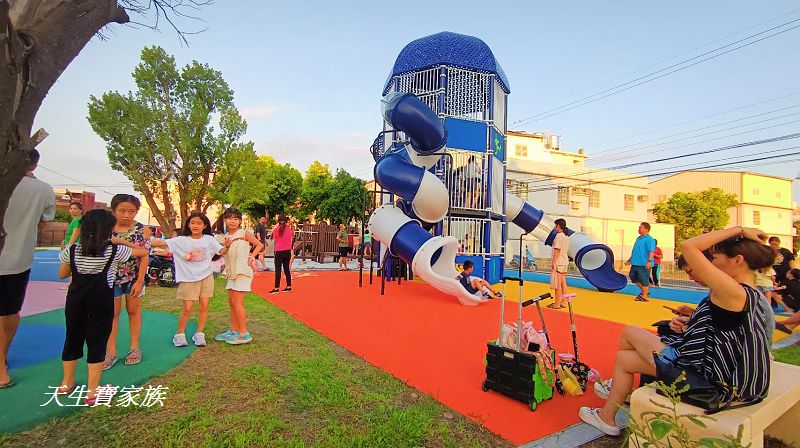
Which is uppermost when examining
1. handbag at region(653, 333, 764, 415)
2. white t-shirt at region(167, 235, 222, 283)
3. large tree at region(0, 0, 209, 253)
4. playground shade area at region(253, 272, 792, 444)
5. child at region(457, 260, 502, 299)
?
large tree at region(0, 0, 209, 253)

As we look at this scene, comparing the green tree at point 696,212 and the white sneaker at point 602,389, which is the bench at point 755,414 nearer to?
the white sneaker at point 602,389

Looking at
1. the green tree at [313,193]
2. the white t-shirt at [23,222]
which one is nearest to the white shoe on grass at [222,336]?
the white t-shirt at [23,222]

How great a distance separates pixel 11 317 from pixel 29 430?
1.37m

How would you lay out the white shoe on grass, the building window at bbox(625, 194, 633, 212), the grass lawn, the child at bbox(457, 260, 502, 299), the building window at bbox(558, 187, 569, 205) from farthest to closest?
the building window at bbox(625, 194, 633, 212) → the building window at bbox(558, 187, 569, 205) → the child at bbox(457, 260, 502, 299) → the white shoe on grass → the grass lawn

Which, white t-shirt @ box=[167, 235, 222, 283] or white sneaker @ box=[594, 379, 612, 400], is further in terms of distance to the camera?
white t-shirt @ box=[167, 235, 222, 283]

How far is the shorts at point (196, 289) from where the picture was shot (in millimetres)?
4598

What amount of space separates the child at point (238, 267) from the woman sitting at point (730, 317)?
13.8 ft

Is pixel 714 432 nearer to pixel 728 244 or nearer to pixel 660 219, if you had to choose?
pixel 728 244

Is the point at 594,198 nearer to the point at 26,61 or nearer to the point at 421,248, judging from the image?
the point at 421,248

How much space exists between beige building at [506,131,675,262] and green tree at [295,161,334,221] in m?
14.7

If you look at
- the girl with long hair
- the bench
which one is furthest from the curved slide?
the bench

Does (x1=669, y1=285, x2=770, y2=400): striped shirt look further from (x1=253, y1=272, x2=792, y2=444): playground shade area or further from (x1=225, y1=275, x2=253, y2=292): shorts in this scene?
(x1=225, y1=275, x2=253, y2=292): shorts

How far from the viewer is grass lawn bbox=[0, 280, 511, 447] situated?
2627 mm

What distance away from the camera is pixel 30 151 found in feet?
4.50
